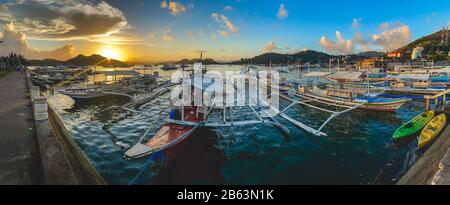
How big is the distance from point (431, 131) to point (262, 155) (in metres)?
10.2

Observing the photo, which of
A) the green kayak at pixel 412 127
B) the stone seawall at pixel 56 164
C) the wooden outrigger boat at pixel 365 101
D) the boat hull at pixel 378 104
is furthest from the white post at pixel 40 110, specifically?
the boat hull at pixel 378 104

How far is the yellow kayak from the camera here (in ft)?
40.6

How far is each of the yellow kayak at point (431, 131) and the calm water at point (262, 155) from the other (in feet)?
2.44

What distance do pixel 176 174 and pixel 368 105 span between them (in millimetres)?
21378

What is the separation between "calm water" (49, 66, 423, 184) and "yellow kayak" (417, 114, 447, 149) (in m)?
Answer: 0.74

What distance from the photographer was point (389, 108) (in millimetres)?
21703

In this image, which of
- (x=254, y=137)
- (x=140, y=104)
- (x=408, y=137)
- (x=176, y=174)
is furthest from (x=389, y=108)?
(x=140, y=104)

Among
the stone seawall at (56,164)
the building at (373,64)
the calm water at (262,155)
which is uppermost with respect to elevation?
the building at (373,64)

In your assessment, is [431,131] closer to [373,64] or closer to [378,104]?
[378,104]

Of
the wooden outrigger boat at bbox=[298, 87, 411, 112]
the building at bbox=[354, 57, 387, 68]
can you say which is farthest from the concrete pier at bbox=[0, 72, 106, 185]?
the building at bbox=[354, 57, 387, 68]

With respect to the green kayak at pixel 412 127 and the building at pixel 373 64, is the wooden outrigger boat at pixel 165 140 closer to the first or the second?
the green kayak at pixel 412 127

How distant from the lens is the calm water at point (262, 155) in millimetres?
9586
